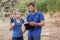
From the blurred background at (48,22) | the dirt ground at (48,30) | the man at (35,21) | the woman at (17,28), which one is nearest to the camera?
the man at (35,21)

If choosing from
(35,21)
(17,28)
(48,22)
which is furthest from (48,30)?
(35,21)

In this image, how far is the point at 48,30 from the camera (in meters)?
11.2

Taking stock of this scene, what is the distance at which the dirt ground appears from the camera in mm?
9733

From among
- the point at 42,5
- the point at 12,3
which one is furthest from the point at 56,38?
the point at 12,3

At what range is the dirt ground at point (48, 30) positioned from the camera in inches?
383

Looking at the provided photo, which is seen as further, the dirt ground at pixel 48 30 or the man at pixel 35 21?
the dirt ground at pixel 48 30

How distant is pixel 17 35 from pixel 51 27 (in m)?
6.77

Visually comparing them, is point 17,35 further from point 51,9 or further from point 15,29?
point 51,9

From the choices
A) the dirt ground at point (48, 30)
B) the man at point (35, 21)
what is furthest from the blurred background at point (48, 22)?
the man at point (35, 21)

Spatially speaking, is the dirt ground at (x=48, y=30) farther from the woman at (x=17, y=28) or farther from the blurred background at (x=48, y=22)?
the woman at (x=17, y=28)

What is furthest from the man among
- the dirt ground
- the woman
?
the dirt ground

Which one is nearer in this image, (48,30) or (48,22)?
(48,30)

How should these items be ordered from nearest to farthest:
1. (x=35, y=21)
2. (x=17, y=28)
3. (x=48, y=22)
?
1. (x=35, y=21)
2. (x=17, y=28)
3. (x=48, y=22)

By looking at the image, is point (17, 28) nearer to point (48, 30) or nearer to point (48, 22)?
point (48, 30)
